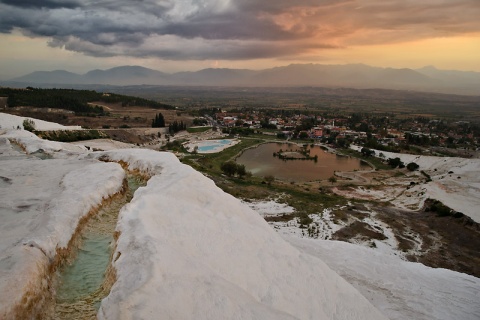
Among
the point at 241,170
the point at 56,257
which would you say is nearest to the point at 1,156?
the point at 56,257

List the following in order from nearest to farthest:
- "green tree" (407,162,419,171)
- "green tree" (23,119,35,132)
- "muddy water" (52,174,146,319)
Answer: "muddy water" (52,174,146,319) → "green tree" (23,119,35,132) → "green tree" (407,162,419,171)

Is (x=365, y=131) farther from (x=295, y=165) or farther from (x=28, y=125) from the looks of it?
(x=28, y=125)

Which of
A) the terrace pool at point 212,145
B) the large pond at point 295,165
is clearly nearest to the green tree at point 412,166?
the large pond at point 295,165

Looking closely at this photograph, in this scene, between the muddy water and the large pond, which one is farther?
the large pond

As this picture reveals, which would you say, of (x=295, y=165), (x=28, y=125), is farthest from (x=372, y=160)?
(x=28, y=125)

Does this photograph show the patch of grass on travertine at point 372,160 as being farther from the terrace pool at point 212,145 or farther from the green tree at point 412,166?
the terrace pool at point 212,145

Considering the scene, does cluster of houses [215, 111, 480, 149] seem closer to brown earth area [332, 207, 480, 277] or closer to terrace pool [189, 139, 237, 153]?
terrace pool [189, 139, 237, 153]

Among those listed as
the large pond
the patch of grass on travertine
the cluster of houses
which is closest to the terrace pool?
the large pond

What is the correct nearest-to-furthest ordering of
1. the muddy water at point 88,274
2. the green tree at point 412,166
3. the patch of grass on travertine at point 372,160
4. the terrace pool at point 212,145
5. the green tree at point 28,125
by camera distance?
the muddy water at point 88,274
the green tree at point 28,125
the green tree at point 412,166
the patch of grass on travertine at point 372,160
the terrace pool at point 212,145
